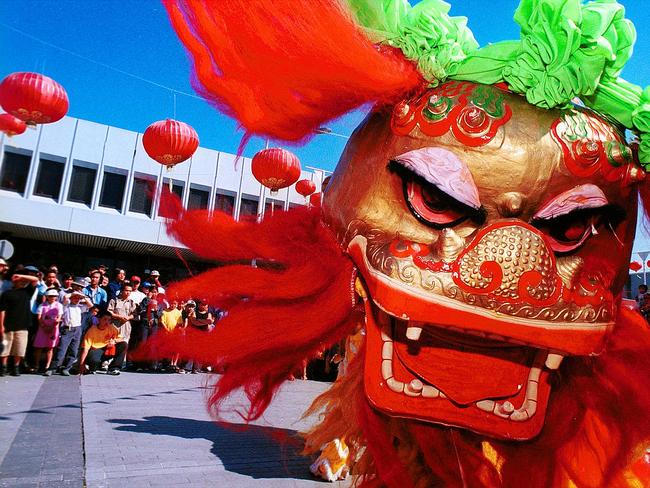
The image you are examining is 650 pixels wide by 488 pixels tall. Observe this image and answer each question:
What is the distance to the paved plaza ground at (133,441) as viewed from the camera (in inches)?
117

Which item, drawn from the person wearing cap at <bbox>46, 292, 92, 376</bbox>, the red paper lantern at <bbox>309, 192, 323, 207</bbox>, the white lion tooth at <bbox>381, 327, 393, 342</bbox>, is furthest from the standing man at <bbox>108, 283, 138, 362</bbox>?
the white lion tooth at <bbox>381, 327, 393, 342</bbox>

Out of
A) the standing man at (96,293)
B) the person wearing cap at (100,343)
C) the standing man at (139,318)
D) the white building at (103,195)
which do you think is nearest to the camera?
the person wearing cap at (100,343)

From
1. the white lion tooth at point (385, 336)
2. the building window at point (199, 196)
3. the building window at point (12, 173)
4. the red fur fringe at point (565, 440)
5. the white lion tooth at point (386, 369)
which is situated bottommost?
the red fur fringe at point (565, 440)

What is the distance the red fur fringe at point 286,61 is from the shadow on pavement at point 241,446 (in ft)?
6.77

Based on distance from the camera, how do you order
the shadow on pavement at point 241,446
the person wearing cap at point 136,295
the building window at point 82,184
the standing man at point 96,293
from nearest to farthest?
the shadow on pavement at point 241,446 < the standing man at point 96,293 < the person wearing cap at point 136,295 < the building window at point 82,184

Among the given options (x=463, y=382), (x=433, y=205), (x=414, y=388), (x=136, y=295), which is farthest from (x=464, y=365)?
(x=136, y=295)

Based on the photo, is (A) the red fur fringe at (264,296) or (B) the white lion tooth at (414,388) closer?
(B) the white lion tooth at (414,388)

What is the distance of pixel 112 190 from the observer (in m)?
14.0

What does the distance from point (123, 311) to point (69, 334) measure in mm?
744

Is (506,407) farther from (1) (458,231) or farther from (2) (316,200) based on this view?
(2) (316,200)

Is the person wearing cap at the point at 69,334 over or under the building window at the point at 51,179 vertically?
under

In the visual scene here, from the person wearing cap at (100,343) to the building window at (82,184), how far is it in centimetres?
745

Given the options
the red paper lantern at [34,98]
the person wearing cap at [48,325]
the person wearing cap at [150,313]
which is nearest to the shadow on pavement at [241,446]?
the person wearing cap at [48,325]

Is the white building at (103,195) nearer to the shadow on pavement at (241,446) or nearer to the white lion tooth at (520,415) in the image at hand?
the shadow on pavement at (241,446)
